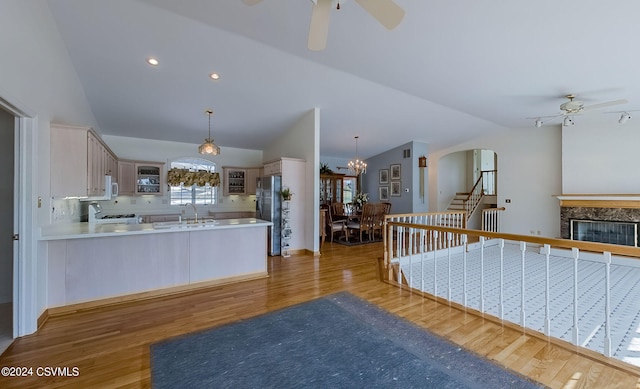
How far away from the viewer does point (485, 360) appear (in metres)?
2.13

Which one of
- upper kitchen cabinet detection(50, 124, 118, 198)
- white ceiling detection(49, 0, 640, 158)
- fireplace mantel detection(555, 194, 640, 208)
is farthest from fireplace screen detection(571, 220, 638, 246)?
upper kitchen cabinet detection(50, 124, 118, 198)

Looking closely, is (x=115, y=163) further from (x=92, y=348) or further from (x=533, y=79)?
(x=533, y=79)

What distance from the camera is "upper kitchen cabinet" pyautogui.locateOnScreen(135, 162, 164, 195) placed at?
6.38m

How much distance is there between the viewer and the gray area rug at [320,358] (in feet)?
6.19

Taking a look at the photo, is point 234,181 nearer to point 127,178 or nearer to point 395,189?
point 127,178

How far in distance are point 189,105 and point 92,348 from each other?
161 inches

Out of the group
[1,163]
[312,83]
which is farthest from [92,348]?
[312,83]

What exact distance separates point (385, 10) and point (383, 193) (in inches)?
304

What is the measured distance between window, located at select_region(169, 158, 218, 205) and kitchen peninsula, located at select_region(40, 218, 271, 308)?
3.50 meters

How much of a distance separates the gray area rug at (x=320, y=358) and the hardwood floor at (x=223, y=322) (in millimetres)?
175

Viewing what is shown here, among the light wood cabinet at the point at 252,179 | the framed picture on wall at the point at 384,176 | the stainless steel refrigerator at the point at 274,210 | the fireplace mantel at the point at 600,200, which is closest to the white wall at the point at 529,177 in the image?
the fireplace mantel at the point at 600,200

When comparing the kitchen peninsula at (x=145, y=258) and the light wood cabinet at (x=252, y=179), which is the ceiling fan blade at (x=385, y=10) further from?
the light wood cabinet at (x=252, y=179)

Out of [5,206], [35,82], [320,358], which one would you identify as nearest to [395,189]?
[320,358]

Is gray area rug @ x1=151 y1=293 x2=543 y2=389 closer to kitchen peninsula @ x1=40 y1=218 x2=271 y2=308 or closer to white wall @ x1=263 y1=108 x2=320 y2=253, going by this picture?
kitchen peninsula @ x1=40 y1=218 x2=271 y2=308
